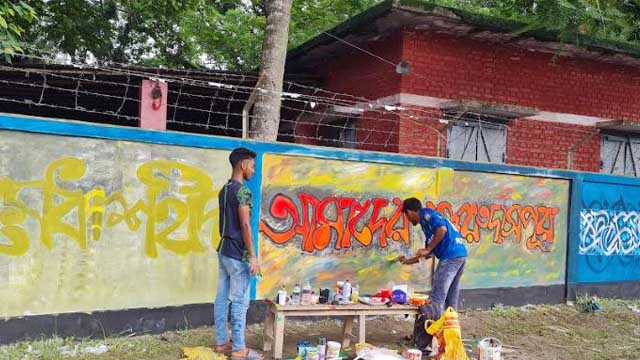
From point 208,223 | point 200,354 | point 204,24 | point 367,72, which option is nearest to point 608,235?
point 367,72

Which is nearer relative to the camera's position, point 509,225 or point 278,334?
point 278,334

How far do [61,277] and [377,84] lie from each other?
23.0 feet

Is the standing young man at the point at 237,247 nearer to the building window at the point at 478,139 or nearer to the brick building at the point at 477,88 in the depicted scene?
the brick building at the point at 477,88

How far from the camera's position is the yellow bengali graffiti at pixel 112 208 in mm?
4766

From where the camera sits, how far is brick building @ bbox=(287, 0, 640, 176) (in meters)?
9.81

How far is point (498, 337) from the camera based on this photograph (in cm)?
636

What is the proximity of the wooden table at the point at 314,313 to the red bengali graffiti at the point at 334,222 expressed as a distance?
1044 millimetres

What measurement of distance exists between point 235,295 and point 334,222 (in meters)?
1.99

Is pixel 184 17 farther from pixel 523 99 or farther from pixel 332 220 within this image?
pixel 332 220

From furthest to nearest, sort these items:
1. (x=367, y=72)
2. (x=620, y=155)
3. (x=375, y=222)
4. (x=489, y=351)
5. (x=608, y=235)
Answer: (x=620, y=155), (x=367, y=72), (x=608, y=235), (x=375, y=222), (x=489, y=351)

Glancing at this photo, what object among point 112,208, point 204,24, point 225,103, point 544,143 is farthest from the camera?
point 204,24

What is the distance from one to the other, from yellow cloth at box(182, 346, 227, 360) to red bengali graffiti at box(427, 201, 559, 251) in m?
3.35

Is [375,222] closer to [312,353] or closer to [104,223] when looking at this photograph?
[312,353]

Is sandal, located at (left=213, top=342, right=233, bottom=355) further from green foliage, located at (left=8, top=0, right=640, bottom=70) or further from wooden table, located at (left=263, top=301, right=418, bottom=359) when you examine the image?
green foliage, located at (left=8, top=0, right=640, bottom=70)
